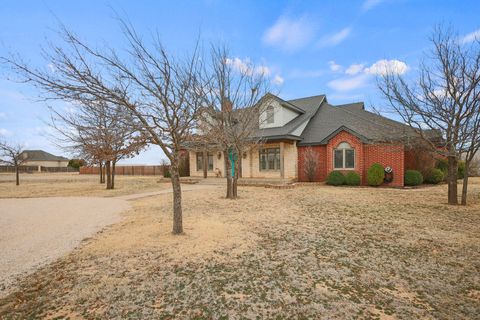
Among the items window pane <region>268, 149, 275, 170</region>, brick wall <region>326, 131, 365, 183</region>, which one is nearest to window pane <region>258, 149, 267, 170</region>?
window pane <region>268, 149, 275, 170</region>

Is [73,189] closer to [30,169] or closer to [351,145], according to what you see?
[351,145]

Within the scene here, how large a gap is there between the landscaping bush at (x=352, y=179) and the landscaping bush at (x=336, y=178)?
24 centimetres

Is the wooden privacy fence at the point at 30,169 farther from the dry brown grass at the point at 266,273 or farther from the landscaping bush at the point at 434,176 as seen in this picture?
the landscaping bush at the point at 434,176

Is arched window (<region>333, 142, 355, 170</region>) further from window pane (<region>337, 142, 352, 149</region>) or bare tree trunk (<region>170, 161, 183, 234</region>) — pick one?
bare tree trunk (<region>170, 161, 183, 234</region>)

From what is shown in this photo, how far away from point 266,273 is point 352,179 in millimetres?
12998

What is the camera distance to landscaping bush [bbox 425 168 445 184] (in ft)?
52.7

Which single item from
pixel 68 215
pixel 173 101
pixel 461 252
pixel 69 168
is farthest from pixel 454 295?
pixel 69 168

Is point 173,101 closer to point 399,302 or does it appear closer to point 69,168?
point 399,302

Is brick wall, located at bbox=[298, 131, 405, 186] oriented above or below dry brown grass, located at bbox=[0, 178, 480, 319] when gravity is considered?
above

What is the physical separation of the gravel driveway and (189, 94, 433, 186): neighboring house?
9.33 meters

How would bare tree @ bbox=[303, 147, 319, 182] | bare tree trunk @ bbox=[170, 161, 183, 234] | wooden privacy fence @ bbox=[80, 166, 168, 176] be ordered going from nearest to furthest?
bare tree trunk @ bbox=[170, 161, 183, 234] → bare tree @ bbox=[303, 147, 319, 182] → wooden privacy fence @ bbox=[80, 166, 168, 176]

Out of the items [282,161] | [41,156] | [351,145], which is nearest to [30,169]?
[41,156]

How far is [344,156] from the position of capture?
15.8 metres

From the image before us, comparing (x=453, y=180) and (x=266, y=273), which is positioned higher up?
(x=453, y=180)
